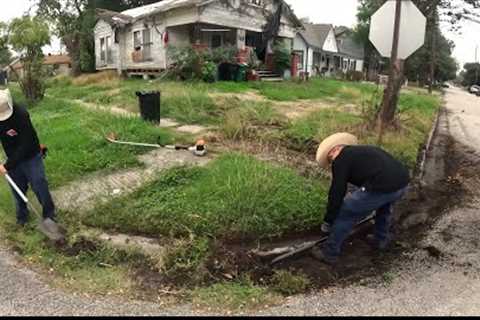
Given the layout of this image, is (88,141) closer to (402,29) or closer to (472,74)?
(402,29)

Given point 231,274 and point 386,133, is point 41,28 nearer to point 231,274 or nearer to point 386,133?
point 386,133

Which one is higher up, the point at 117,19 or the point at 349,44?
the point at 349,44

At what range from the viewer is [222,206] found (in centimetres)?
482

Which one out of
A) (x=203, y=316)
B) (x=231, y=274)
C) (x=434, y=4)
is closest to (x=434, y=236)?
(x=231, y=274)

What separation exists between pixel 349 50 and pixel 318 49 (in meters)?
11.0

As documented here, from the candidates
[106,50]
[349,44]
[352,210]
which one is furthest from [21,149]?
[349,44]

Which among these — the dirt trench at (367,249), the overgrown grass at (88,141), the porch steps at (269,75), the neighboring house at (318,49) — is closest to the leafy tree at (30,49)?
the overgrown grass at (88,141)

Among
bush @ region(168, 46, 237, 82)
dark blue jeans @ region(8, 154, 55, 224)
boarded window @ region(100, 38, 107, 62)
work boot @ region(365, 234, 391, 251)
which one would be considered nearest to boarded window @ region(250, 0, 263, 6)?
bush @ region(168, 46, 237, 82)

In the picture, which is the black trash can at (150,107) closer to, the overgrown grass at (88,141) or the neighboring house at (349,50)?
the overgrown grass at (88,141)

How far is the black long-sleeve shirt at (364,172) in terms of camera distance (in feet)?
12.9

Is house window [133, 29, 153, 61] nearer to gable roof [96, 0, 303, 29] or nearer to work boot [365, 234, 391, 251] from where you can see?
gable roof [96, 0, 303, 29]

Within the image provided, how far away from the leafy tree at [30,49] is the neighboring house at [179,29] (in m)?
5.45

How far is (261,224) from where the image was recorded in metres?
4.63

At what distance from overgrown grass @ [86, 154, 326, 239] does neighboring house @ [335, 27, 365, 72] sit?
42.2 metres
